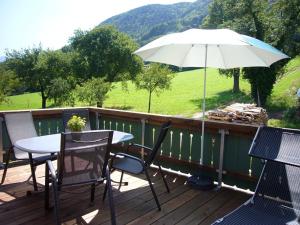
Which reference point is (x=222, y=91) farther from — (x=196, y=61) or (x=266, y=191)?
(x=266, y=191)

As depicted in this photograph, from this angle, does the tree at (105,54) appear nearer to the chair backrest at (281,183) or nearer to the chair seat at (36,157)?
the chair seat at (36,157)

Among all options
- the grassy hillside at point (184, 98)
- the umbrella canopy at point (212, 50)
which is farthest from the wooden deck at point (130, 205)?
the grassy hillside at point (184, 98)

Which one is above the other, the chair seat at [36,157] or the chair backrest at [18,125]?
the chair backrest at [18,125]

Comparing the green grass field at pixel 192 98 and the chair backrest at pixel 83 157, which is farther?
the green grass field at pixel 192 98

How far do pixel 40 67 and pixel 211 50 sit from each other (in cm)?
2978

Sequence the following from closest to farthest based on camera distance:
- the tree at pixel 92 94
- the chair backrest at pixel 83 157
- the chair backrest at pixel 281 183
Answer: the chair backrest at pixel 83 157 < the chair backrest at pixel 281 183 < the tree at pixel 92 94

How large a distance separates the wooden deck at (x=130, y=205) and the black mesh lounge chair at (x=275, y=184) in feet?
2.02

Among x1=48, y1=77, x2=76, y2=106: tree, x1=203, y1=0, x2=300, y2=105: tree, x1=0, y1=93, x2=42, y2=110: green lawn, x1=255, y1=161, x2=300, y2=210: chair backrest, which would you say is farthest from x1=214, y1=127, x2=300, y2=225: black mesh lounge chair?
x1=0, y1=93, x2=42, y2=110: green lawn

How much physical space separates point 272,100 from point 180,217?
15.8 meters

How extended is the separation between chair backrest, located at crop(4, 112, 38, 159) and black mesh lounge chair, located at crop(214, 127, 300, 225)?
121 inches

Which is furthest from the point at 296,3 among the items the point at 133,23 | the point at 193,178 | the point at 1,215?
the point at 133,23

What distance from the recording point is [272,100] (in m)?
17.4

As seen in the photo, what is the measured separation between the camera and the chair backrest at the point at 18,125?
13.5 ft

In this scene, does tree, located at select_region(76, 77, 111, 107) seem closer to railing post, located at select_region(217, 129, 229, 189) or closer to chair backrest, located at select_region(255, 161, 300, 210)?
railing post, located at select_region(217, 129, 229, 189)
